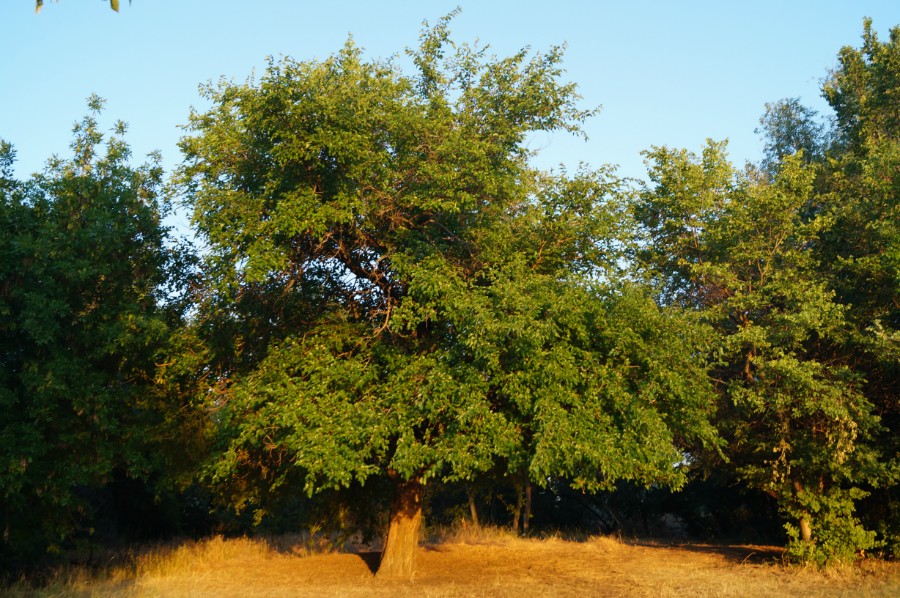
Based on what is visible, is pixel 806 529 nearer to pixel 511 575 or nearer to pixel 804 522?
pixel 804 522

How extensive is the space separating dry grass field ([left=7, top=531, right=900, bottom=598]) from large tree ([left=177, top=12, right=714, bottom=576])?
76.0 inches

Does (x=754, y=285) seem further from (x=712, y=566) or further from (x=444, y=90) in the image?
(x=444, y=90)

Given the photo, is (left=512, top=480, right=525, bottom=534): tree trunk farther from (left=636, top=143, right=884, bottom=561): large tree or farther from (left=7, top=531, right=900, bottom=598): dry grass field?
(left=636, top=143, right=884, bottom=561): large tree

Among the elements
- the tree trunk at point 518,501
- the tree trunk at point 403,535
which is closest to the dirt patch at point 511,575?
the tree trunk at point 403,535

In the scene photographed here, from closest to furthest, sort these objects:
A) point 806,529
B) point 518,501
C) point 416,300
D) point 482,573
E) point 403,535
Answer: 1. point 416,300
2. point 403,535
3. point 806,529
4. point 482,573
5. point 518,501

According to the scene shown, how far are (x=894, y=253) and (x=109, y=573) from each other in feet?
63.9

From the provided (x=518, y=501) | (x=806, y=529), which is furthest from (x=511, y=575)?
(x=518, y=501)

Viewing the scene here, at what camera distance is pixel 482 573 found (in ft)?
58.1

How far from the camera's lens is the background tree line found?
12609 mm

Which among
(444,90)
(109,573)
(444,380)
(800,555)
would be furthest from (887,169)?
(109,573)

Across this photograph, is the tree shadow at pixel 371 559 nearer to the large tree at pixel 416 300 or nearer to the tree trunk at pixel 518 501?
the large tree at pixel 416 300

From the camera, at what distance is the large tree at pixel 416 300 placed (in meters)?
12.2

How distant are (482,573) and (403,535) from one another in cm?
252

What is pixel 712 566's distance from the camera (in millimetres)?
18625
